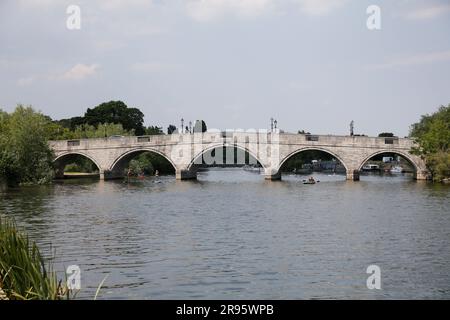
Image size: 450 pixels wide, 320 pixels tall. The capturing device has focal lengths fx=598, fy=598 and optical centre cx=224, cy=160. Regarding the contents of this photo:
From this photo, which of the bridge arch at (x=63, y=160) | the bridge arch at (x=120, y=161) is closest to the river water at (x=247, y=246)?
the bridge arch at (x=120, y=161)

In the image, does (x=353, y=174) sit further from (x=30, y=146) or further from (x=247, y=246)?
(x=247, y=246)

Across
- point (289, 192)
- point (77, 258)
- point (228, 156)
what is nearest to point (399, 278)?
point (77, 258)

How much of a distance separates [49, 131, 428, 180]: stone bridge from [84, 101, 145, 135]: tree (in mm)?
25969

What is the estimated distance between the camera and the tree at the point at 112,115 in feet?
298

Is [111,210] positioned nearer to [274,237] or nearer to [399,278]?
[274,237]

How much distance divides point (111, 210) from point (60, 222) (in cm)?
499

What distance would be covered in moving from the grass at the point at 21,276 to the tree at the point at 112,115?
81234mm

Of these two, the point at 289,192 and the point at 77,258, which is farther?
the point at 289,192

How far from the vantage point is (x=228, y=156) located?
11725cm

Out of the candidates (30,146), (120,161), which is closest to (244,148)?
(120,161)

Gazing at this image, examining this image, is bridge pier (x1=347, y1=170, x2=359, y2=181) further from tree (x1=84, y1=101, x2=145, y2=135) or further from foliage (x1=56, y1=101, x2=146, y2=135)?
tree (x1=84, y1=101, x2=145, y2=135)

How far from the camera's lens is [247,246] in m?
17.7
